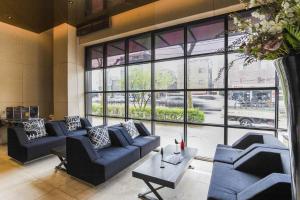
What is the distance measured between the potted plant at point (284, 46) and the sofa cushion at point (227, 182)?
116 cm

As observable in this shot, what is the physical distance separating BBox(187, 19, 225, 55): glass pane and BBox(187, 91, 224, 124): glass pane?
1.06m

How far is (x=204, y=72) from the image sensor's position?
14.6 feet

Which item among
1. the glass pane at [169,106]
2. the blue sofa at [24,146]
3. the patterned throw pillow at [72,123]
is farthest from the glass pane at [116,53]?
the blue sofa at [24,146]

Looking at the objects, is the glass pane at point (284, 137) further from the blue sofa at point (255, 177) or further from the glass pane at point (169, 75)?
the glass pane at point (169, 75)

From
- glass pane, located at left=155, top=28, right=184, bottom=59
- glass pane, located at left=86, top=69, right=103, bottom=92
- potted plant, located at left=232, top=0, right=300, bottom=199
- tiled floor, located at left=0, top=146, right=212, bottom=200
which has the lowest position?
tiled floor, located at left=0, top=146, right=212, bottom=200

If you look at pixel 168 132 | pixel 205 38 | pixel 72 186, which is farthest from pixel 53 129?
pixel 205 38

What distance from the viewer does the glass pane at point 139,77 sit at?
5254 millimetres

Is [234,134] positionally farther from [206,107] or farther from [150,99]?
[150,99]

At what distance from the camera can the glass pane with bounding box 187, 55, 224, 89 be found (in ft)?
14.0

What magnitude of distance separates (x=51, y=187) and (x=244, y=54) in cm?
337

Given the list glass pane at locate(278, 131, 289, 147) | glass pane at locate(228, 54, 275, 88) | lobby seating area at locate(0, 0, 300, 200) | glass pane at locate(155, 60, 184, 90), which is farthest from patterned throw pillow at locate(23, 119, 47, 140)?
glass pane at locate(278, 131, 289, 147)

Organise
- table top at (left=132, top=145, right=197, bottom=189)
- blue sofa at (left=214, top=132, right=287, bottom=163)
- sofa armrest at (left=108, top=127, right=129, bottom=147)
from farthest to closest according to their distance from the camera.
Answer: sofa armrest at (left=108, top=127, right=129, bottom=147) → blue sofa at (left=214, top=132, right=287, bottom=163) → table top at (left=132, top=145, right=197, bottom=189)

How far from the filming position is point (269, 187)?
68.0 inches

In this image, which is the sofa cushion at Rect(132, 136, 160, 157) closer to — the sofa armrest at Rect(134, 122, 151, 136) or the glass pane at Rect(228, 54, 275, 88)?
the sofa armrest at Rect(134, 122, 151, 136)
